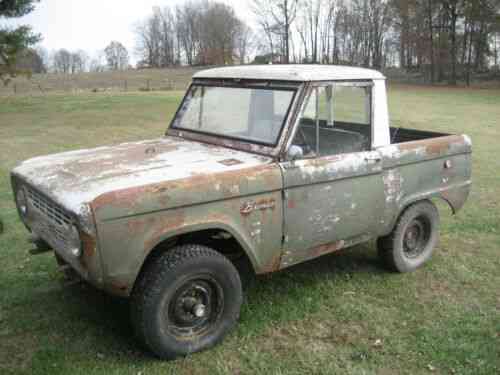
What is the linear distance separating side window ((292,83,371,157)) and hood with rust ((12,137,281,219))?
44cm

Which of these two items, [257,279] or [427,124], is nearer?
[257,279]

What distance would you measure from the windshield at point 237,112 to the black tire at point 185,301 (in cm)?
107

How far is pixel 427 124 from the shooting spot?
16281mm

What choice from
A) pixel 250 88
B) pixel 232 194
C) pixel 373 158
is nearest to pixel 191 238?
pixel 232 194

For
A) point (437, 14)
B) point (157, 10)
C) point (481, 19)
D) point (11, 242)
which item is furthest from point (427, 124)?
point (157, 10)

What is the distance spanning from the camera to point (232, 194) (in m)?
3.32

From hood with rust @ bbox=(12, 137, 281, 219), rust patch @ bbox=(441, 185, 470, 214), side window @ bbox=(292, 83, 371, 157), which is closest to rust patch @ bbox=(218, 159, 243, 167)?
hood with rust @ bbox=(12, 137, 281, 219)

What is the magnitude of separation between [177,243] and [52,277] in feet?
5.98

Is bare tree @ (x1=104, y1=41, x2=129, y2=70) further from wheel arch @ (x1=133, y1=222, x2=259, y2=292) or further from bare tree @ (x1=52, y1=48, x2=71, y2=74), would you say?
wheel arch @ (x1=133, y1=222, x2=259, y2=292)

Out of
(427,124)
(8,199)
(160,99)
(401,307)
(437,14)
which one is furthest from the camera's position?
(437,14)

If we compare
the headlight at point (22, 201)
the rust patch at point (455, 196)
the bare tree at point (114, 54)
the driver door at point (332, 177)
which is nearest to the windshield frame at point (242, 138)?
the driver door at point (332, 177)

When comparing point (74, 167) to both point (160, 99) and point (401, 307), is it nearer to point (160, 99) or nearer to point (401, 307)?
point (401, 307)

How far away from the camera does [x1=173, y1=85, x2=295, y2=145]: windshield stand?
12.6 feet

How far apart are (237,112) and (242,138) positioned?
0.33 metres
